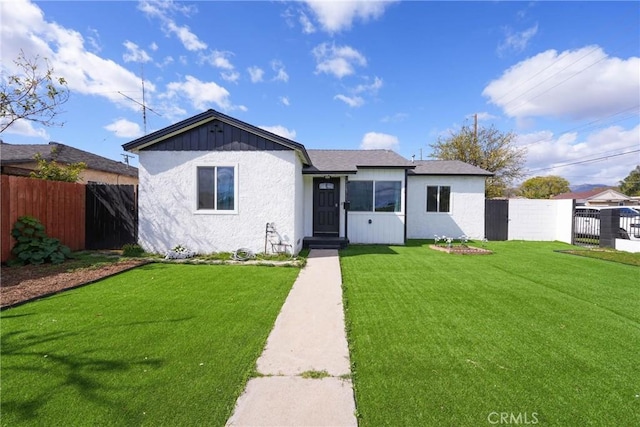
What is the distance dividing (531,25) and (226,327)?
1641cm

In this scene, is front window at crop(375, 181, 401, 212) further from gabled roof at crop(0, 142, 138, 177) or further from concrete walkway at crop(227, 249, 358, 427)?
gabled roof at crop(0, 142, 138, 177)

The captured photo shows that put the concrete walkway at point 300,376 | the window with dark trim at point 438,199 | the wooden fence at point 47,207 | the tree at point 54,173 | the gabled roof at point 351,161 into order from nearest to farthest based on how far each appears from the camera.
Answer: the concrete walkway at point 300,376, the wooden fence at point 47,207, the tree at point 54,173, the gabled roof at point 351,161, the window with dark trim at point 438,199

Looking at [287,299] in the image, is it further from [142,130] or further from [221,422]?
[142,130]

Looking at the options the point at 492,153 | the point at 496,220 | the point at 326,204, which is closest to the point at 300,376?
the point at 326,204

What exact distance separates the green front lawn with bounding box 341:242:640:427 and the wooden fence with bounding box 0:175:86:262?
8770mm

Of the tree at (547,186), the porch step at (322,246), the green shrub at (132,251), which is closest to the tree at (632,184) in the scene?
the tree at (547,186)

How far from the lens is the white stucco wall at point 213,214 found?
28.3ft

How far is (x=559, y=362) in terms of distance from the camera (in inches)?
116

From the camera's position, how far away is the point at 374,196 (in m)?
11.5

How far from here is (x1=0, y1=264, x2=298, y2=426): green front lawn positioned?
2166 mm

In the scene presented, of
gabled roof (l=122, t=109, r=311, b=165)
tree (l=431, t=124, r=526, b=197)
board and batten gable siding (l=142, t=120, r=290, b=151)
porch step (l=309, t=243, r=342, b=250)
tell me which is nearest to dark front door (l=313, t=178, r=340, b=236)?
porch step (l=309, t=243, r=342, b=250)

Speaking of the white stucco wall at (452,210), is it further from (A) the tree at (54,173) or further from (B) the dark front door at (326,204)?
(A) the tree at (54,173)

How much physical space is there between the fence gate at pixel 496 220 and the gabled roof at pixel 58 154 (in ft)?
67.5

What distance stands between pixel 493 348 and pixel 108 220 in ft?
37.6
